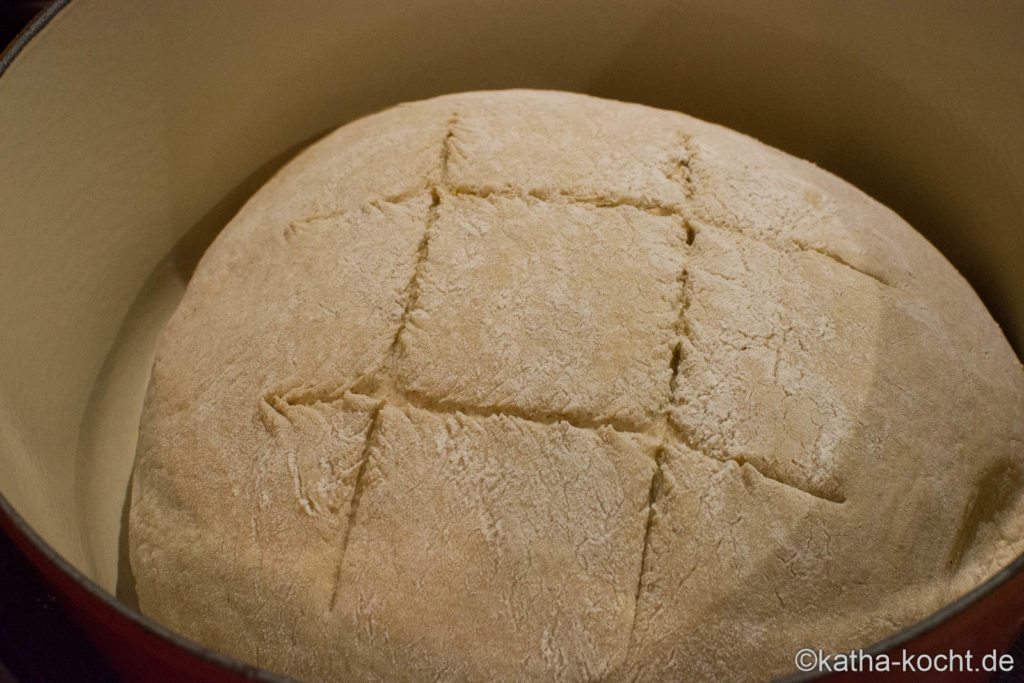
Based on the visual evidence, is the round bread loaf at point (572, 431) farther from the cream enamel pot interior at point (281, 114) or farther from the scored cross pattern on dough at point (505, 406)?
the cream enamel pot interior at point (281, 114)

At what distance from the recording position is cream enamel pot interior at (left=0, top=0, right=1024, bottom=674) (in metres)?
1.19

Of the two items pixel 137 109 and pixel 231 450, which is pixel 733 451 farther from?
pixel 137 109

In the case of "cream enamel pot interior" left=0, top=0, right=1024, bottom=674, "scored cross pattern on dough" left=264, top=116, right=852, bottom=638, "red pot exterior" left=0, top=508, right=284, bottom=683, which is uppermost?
"cream enamel pot interior" left=0, top=0, right=1024, bottom=674

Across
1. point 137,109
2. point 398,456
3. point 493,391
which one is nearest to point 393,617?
point 398,456

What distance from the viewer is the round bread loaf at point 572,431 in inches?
35.6

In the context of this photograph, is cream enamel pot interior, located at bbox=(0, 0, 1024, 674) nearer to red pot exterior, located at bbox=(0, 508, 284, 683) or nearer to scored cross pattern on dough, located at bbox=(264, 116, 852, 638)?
red pot exterior, located at bbox=(0, 508, 284, 683)

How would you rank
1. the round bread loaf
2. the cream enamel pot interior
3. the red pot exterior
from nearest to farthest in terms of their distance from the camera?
the red pot exterior → the round bread loaf → the cream enamel pot interior

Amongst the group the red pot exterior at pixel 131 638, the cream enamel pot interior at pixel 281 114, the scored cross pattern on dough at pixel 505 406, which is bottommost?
the red pot exterior at pixel 131 638

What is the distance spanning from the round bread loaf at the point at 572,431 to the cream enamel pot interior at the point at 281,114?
221 millimetres

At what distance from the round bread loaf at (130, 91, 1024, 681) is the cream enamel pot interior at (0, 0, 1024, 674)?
22 cm

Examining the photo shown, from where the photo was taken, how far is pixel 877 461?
3.21ft

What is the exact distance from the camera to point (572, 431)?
3.14 ft

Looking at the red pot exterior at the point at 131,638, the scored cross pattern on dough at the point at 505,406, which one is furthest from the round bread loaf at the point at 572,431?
the red pot exterior at the point at 131,638

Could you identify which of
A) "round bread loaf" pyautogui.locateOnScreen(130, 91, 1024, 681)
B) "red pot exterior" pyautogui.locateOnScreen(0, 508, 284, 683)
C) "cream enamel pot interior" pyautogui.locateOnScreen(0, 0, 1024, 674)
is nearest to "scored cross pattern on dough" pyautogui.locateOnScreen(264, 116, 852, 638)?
"round bread loaf" pyautogui.locateOnScreen(130, 91, 1024, 681)
